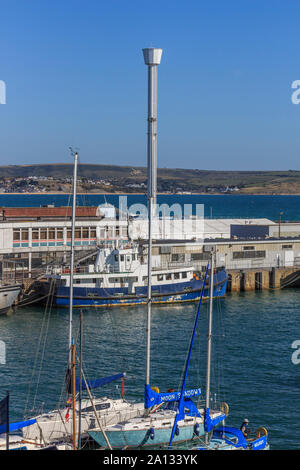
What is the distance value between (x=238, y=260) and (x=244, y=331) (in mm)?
18201

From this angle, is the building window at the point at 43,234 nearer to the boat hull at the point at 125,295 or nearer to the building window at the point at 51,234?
the building window at the point at 51,234

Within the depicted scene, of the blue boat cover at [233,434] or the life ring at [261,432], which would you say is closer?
the blue boat cover at [233,434]

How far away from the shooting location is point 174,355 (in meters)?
31.9

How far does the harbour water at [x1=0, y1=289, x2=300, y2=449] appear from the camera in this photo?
25.2 m

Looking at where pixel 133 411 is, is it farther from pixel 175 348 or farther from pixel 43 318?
pixel 43 318

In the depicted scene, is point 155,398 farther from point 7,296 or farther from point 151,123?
point 7,296

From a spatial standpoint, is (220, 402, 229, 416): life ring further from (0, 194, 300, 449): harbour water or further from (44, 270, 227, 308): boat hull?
(44, 270, 227, 308): boat hull

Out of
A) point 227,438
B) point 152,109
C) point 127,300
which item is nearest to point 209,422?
point 227,438

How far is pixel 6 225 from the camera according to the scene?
49875 millimetres

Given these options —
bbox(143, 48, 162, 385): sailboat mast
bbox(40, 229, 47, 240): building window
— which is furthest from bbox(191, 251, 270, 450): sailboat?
bbox(40, 229, 47, 240): building window

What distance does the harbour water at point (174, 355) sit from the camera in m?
25.2

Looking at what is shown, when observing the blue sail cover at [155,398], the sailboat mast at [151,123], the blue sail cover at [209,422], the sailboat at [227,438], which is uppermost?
the sailboat mast at [151,123]

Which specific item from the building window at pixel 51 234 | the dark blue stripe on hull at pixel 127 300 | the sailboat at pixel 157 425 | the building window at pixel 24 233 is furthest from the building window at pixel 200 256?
the sailboat at pixel 157 425
